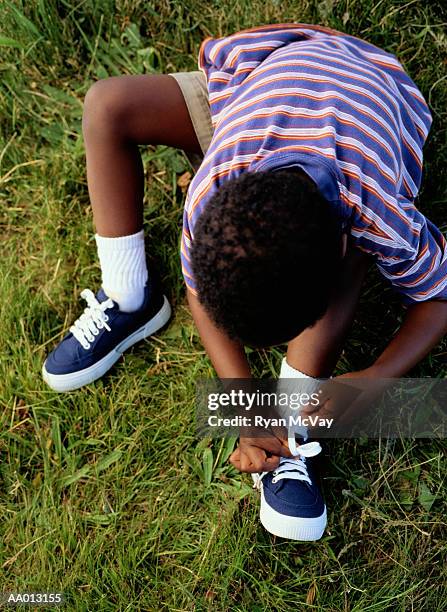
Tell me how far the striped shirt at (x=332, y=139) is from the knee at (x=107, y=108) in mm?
259

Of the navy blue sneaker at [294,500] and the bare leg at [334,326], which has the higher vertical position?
the bare leg at [334,326]

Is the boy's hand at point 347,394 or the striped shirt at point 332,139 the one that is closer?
the striped shirt at point 332,139

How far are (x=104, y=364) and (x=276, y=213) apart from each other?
105 cm

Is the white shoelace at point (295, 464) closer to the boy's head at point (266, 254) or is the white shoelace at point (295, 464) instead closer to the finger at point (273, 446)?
the finger at point (273, 446)

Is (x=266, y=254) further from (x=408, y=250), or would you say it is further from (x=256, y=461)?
(x=256, y=461)

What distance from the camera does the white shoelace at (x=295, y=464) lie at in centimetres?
181

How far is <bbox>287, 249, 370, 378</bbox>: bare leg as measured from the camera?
159cm

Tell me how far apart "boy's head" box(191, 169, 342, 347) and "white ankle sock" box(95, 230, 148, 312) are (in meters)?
0.67

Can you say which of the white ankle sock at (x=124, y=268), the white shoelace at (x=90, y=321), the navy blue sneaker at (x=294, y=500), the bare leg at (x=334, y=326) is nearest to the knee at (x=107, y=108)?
the white ankle sock at (x=124, y=268)

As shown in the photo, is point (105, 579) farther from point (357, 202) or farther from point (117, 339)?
point (357, 202)

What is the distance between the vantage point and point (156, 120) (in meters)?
1.79

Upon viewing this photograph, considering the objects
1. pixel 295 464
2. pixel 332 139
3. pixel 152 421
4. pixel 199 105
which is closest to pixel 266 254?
pixel 332 139

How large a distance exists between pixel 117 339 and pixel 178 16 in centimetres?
110

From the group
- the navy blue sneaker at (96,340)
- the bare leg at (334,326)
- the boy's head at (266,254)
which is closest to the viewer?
the boy's head at (266,254)
